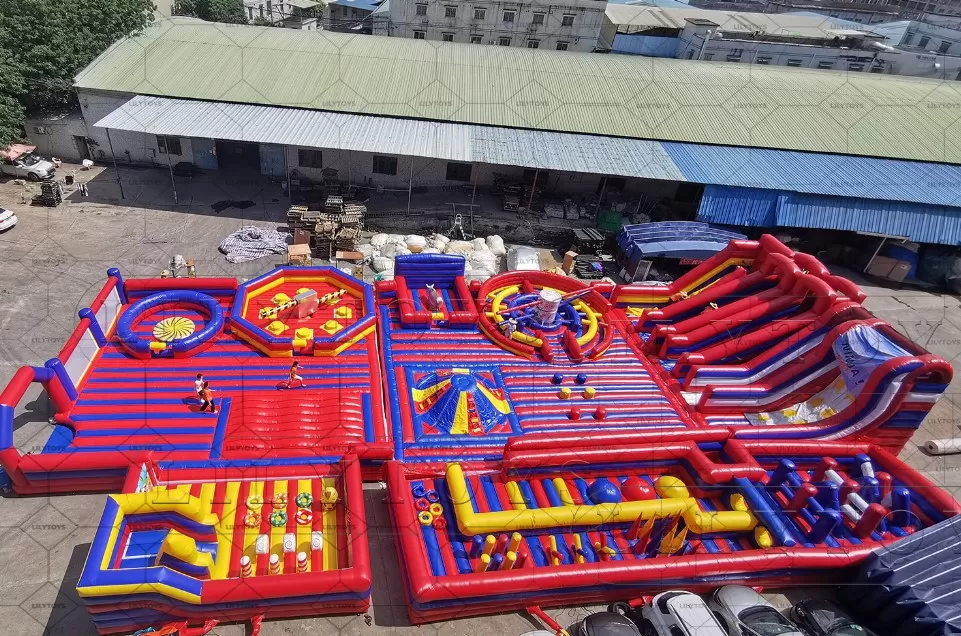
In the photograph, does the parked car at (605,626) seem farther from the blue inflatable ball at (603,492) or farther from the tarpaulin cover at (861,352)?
the tarpaulin cover at (861,352)

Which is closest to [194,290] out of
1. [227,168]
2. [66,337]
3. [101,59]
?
[66,337]

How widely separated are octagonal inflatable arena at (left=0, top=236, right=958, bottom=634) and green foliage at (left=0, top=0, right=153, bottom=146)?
680 inches

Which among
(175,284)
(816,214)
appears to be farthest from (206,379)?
(816,214)

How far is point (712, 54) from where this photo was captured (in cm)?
4247

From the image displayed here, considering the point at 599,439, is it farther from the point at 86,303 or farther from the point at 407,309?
the point at 86,303

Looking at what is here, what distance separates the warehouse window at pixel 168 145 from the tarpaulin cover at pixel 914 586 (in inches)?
1291

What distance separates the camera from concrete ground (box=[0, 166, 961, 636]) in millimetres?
10688

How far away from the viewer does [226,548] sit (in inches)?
421

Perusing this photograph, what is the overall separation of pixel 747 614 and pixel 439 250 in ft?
56.5

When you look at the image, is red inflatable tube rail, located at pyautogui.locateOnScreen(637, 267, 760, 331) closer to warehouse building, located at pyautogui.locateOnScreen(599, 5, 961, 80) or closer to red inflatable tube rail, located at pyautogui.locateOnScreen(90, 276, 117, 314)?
red inflatable tube rail, located at pyautogui.locateOnScreen(90, 276, 117, 314)

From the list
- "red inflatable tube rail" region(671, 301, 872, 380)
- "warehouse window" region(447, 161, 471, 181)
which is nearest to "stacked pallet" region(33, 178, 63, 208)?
"warehouse window" region(447, 161, 471, 181)

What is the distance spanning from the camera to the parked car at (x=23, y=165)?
2480 centimetres

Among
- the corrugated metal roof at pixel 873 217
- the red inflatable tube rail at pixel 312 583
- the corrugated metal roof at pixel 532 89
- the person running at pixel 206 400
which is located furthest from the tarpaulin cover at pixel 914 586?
the corrugated metal roof at pixel 532 89

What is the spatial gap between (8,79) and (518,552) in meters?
30.5
